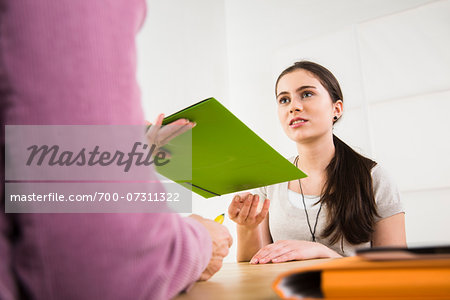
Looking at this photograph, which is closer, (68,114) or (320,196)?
(68,114)

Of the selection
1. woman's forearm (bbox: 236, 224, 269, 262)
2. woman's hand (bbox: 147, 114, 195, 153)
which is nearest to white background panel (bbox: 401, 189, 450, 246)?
woman's forearm (bbox: 236, 224, 269, 262)

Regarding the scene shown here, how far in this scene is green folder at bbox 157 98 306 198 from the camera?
552 mm

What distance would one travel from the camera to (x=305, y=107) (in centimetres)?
145

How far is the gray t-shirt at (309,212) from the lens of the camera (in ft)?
4.12

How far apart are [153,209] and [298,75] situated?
4.43 ft

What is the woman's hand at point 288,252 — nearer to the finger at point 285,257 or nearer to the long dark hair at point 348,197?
the finger at point 285,257

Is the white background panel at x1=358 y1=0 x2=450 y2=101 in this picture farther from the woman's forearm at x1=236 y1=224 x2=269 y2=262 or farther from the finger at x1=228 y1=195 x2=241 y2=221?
the finger at x1=228 y1=195 x2=241 y2=221

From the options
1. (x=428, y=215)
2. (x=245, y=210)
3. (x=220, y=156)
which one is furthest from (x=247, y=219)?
(x=428, y=215)

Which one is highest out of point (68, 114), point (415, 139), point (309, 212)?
point (415, 139)

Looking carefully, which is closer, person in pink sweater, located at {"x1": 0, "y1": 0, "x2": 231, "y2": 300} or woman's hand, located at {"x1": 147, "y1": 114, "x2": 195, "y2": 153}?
person in pink sweater, located at {"x1": 0, "y1": 0, "x2": 231, "y2": 300}

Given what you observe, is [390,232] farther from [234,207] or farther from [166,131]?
[166,131]

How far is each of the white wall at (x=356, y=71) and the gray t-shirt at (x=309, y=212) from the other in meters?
0.84

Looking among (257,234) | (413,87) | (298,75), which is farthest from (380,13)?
(257,234)

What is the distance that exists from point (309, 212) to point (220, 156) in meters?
0.78
